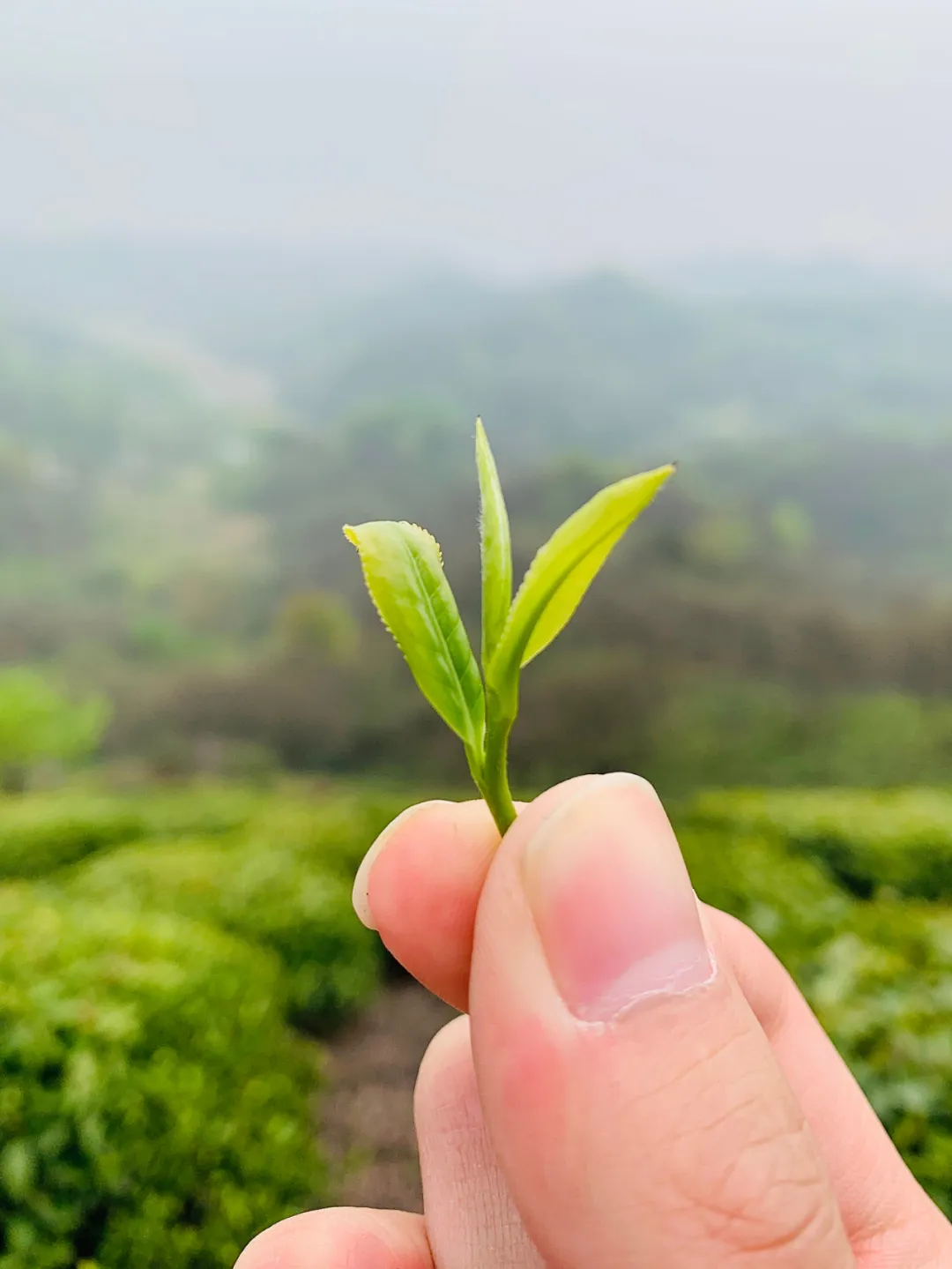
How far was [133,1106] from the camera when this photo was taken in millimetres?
1335

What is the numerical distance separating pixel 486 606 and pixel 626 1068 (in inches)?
10.4

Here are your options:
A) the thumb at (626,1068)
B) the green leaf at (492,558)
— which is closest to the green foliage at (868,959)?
the thumb at (626,1068)

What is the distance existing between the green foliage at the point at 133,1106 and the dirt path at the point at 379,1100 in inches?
10.7

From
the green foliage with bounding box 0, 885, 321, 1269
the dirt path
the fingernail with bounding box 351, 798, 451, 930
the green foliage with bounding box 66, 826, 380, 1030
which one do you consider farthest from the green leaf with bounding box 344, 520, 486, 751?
the green foliage with bounding box 66, 826, 380, 1030

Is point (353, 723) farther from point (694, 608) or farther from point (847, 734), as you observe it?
point (847, 734)

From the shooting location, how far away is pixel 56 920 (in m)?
1.81

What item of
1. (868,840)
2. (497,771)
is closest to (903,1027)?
(497,771)

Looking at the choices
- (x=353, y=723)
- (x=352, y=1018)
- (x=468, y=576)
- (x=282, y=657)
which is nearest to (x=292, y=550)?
(x=282, y=657)

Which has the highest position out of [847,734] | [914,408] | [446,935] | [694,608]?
[446,935]

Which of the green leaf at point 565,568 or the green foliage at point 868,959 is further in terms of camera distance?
the green foliage at point 868,959

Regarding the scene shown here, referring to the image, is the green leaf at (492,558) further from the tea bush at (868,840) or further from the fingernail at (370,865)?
the tea bush at (868,840)

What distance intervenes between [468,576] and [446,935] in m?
3.11

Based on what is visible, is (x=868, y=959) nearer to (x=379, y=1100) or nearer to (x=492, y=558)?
(x=379, y=1100)

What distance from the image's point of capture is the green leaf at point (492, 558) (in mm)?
505
